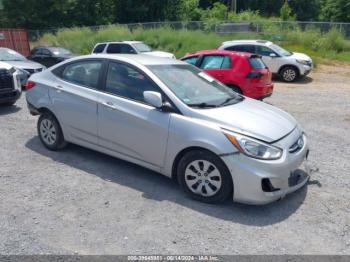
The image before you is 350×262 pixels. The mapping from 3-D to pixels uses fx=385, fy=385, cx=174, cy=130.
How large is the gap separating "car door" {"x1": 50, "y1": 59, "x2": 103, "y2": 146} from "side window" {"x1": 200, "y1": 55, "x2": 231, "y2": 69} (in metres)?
5.19

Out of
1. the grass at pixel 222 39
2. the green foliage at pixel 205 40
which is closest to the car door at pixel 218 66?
the grass at pixel 222 39

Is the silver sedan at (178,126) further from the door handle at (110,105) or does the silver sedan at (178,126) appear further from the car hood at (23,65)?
the car hood at (23,65)

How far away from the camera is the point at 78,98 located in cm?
559

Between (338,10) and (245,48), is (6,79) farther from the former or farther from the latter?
(338,10)

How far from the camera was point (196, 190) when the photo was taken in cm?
458

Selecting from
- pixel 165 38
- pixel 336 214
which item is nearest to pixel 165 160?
pixel 336 214

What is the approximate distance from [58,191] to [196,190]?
1.75m

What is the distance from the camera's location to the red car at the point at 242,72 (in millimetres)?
9812

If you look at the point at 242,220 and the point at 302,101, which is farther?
the point at 302,101

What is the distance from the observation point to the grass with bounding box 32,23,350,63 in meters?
21.6

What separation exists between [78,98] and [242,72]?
17.7 ft

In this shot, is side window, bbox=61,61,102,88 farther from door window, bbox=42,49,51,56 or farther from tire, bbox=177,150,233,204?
door window, bbox=42,49,51,56

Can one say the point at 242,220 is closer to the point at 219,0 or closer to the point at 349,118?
the point at 349,118

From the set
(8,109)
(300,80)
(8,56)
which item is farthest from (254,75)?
(8,56)
